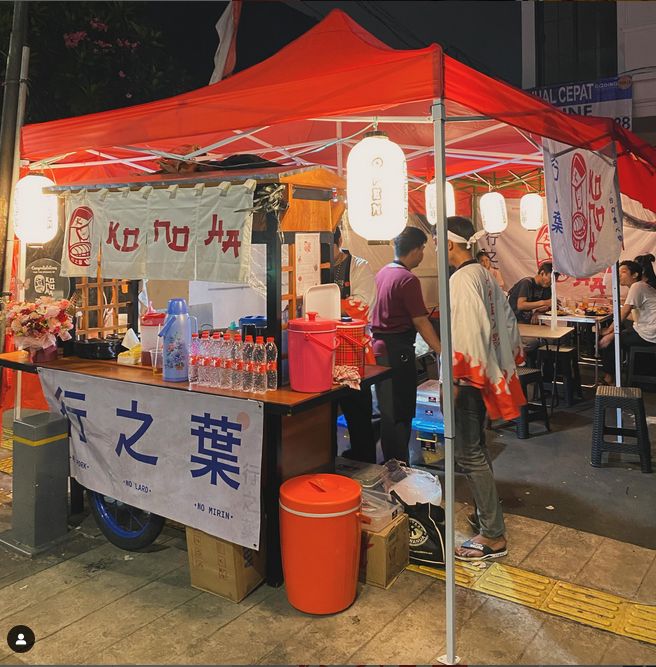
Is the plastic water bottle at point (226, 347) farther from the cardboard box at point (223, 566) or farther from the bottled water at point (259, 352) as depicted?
the cardboard box at point (223, 566)

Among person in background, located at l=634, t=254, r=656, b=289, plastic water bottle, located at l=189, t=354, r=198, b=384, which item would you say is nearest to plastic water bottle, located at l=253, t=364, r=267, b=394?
plastic water bottle, located at l=189, t=354, r=198, b=384

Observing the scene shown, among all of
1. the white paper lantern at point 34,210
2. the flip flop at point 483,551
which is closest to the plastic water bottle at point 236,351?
the flip flop at point 483,551

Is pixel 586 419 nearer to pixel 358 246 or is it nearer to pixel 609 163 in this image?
pixel 609 163

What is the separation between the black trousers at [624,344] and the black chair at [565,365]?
94 cm

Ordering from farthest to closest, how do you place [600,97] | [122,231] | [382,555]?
1. [600,97]
2. [122,231]
3. [382,555]

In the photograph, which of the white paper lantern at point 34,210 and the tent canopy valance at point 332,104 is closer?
the tent canopy valance at point 332,104

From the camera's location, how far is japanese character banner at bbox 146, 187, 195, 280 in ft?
14.7

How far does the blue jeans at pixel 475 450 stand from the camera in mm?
4434

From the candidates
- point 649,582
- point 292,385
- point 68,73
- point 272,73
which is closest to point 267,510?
point 292,385

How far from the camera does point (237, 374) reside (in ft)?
13.4

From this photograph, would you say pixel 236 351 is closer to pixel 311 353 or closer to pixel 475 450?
pixel 311 353

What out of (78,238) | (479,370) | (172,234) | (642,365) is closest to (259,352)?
(172,234)

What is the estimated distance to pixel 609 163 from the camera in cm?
591

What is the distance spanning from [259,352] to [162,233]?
49.4 inches
